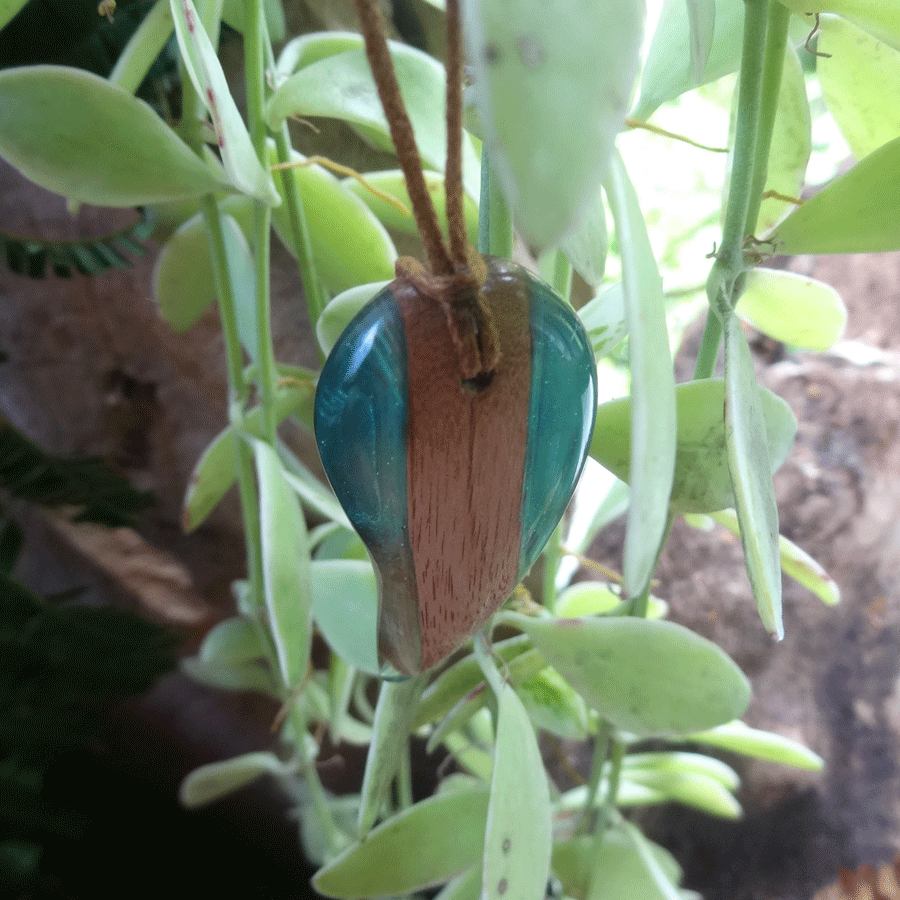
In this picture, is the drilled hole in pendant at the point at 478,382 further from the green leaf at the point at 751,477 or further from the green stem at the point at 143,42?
the green stem at the point at 143,42

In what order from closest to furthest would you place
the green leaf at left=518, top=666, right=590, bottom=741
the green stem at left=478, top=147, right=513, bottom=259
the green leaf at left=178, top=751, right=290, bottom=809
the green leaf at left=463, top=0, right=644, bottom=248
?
the green leaf at left=463, top=0, right=644, bottom=248 → the green stem at left=478, top=147, right=513, bottom=259 → the green leaf at left=518, top=666, right=590, bottom=741 → the green leaf at left=178, top=751, right=290, bottom=809

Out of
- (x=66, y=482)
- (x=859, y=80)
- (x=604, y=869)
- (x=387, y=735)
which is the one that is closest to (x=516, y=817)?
(x=387, y=735)

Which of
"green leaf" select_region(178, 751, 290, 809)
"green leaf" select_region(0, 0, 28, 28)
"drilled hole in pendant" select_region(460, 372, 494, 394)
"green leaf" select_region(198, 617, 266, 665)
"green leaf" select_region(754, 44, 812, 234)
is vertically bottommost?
"green leaf" select_region(178, 751, 290, 809)

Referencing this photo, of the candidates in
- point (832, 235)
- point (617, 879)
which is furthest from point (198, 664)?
point (832, 235)

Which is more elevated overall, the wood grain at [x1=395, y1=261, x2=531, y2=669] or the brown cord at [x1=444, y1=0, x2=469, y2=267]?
the brown cord at [x1=444, y1=0, x2=469, y2=267]

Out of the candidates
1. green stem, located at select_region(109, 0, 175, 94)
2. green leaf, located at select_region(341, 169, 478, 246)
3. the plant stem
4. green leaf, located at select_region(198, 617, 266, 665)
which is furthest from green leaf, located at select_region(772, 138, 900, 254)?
green leaf, located at select_region(198, 617, 266, 665)

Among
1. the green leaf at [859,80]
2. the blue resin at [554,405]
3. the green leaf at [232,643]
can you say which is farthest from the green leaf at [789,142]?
the green leaf at [232,643]

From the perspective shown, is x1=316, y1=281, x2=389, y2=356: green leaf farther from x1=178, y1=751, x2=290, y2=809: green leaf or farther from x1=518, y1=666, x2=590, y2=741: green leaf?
x1=178, y1=751, x2=290, y2=809: green leaf
